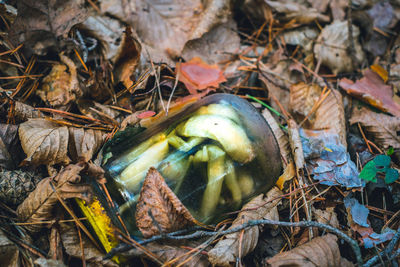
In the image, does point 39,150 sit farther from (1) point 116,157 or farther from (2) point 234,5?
(2) point 234,5

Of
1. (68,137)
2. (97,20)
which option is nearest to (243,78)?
(97,20)

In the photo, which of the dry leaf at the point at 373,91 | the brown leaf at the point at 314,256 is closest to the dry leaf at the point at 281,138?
the brown leaf at the point at 314,256

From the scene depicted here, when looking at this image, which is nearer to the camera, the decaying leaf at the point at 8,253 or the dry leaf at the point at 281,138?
the decaying leaf at the point at 8,253

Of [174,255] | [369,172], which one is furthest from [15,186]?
[369,172]

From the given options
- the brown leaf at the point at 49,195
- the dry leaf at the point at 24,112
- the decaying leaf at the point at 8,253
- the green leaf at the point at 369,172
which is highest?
the dry leaf at the point at 24,112

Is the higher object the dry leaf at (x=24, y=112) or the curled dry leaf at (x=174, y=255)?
the dry leaf at (x=24, y=112)

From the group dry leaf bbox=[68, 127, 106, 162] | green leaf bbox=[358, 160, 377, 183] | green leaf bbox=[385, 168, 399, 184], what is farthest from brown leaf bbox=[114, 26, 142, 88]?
green leaf bbox=[385, 168, 399, 184]

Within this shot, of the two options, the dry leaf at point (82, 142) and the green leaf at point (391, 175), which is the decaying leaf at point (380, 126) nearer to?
the green leaf at point (391, 175)
